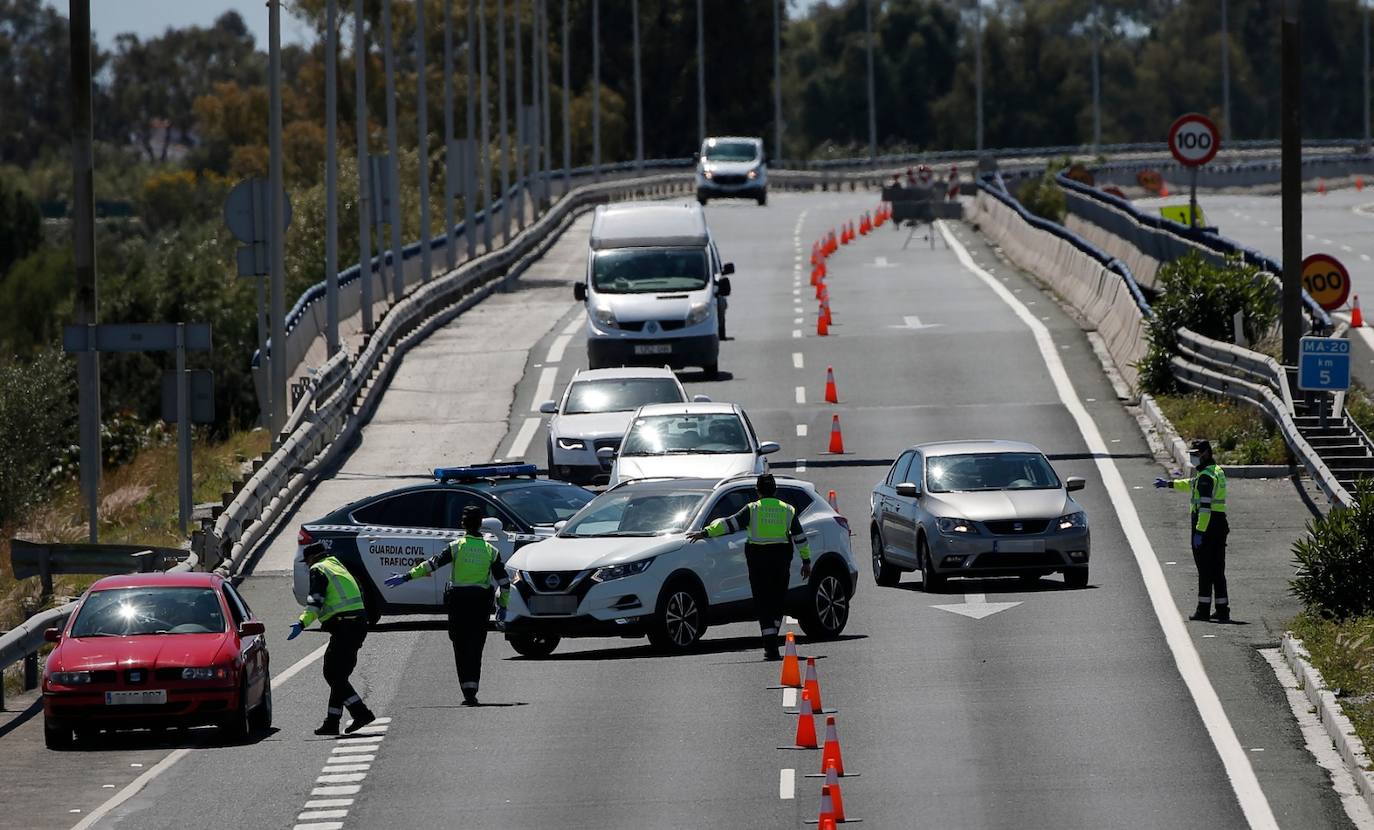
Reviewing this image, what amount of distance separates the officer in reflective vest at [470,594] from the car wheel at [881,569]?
6802 mm

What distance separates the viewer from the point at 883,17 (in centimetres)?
16150

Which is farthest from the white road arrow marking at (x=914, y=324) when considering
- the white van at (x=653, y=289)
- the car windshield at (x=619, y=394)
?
the car windshield at (x=619, y=394)

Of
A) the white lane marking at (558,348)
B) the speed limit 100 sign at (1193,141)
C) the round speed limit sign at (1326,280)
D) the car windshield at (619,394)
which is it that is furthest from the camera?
the white lane marking at (558,348)

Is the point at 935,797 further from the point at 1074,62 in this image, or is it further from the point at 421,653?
the point at 1074,62

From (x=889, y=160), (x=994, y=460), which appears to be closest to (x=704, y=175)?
(x=889, y=160)

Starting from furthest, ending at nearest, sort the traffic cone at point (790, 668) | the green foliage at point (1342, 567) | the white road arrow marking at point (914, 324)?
the white road arrow marking at point (914, 324), the green foliage at point (1342, 567), the traffic cone at point (790, 668)

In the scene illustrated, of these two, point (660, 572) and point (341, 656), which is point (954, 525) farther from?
point (341, 656)

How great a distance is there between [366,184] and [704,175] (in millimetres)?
40645

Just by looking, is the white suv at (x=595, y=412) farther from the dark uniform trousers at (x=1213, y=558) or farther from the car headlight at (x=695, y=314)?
the dark uniform trousers at (x=1213, y=558)

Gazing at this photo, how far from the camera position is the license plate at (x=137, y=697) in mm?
18141

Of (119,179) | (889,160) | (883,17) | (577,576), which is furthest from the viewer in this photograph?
(119,179)

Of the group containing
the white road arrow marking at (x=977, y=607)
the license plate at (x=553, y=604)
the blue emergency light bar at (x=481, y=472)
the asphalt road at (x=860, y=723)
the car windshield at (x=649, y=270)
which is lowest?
the white road arrow marking at (x=977, y=607)

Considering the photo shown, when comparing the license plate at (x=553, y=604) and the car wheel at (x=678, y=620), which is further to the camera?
the car wheel at (x=678, y=620)

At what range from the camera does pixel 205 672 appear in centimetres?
1814
